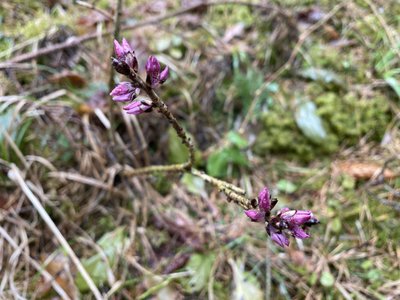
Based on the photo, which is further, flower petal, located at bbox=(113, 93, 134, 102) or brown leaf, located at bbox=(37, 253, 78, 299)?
brown leaf, located at bbox=(37, 253, 78, 299)

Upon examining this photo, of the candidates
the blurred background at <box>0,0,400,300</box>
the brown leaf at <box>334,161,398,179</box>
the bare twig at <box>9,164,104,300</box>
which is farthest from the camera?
the brown leaf at <box>334,161,398,179</box>

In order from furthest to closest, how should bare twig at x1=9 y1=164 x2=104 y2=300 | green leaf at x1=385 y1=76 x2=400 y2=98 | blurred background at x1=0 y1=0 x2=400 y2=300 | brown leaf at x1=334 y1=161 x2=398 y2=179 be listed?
green leaf at x1=385 y1=76 x2=400 y2=98 < brown leaf at x1=334 y1=161 x2=398 y2=179 < blurred background at x1=0 y1=0 x2=400 y2=300 < bare twig at x1=9 y1=164 x2=104 y2=300

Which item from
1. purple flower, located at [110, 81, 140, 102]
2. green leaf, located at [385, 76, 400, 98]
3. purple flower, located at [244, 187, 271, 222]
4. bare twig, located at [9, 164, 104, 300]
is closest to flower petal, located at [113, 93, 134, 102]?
purple flower, located at [110, 81, 140, 102]

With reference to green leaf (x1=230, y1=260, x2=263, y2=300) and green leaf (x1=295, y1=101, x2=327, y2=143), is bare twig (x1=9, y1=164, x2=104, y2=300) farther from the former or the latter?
green leaf (x1=295, y1=101, x2=327, y2=143)

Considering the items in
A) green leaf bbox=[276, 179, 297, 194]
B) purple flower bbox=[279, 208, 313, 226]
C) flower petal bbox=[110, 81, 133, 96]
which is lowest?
green leaf bbox=[276, 179, 297, 194]

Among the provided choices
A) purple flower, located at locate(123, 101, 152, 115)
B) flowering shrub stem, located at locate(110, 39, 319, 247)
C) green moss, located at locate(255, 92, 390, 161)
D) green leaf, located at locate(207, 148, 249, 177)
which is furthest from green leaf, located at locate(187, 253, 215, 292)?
purple flower, located at locate(123, 101, 152, 115)

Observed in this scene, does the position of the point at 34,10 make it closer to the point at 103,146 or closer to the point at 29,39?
the point at 29,39

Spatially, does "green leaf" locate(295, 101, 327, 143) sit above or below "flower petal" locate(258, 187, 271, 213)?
below

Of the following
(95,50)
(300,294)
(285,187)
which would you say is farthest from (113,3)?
(300,294)
